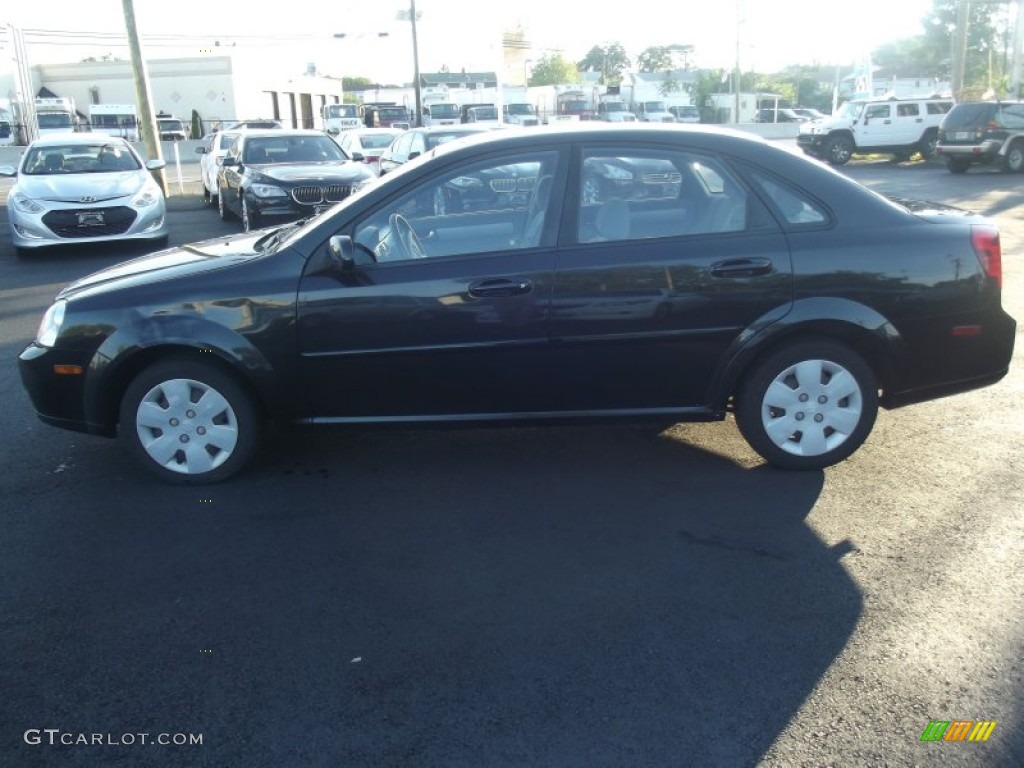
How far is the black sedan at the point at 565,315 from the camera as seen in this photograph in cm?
453

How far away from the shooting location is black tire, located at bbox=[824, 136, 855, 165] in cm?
2934

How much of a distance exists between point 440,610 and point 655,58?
112 meters

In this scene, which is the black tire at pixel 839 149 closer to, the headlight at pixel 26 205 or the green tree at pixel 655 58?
the headlight at pixel 26 205

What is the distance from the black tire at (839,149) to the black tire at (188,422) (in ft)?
92.7

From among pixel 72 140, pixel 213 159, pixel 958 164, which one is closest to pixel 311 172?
pixel 72 140

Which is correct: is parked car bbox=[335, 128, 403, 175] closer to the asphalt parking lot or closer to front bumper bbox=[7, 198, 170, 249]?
front bumper bbox=[7, 198, 170, 249]

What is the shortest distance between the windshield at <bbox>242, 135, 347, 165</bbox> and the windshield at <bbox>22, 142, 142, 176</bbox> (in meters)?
1.84

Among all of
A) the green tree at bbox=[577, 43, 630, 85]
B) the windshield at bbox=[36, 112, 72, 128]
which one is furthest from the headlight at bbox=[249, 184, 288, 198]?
the green tree at bbox=[577, 43, 630, 85]

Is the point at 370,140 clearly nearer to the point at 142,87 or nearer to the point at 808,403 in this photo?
the point at 142,87

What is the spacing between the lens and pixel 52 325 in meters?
4.80

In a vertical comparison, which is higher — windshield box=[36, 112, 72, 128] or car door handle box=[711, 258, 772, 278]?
windshield box=[36, 112, 72, 128]

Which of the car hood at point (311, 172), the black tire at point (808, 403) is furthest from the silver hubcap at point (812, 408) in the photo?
the car hood at point (311, 172)

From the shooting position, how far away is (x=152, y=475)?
4.86 metres

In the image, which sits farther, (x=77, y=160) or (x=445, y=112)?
(x=445, y=112)
